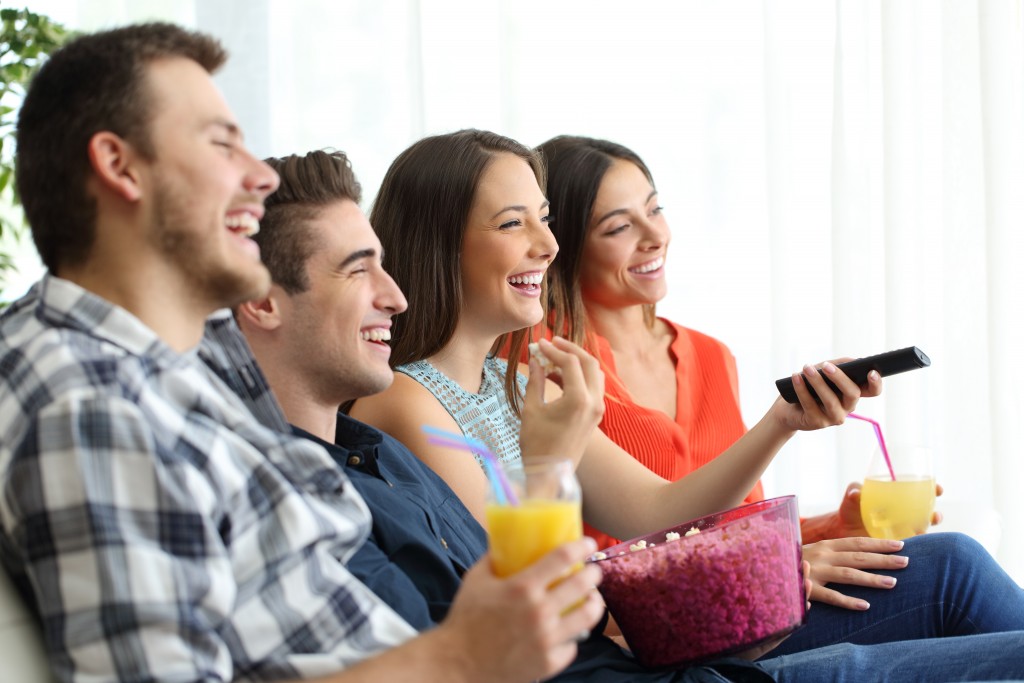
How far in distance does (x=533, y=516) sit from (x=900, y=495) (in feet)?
3.82

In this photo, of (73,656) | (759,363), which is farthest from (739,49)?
(73,656)

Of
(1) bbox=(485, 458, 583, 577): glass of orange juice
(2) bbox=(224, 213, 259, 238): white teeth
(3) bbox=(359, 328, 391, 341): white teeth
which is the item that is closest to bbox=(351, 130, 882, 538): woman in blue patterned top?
(3) bbox=(359, 328, 391, 341): white teeth

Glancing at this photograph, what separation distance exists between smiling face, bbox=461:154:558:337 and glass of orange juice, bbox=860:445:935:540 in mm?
673

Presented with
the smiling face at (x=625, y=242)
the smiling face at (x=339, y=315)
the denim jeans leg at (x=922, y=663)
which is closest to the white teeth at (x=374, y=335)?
the smiling face at (x=339, y=315)

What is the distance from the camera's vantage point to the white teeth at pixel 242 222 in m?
1.23

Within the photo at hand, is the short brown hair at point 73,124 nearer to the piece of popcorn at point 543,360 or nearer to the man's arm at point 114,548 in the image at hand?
the man's arm at point 114,548

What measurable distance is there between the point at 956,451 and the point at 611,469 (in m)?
1.61

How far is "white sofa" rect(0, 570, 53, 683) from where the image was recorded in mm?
985

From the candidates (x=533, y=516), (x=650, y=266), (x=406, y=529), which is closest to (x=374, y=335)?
(x=406, y=529)

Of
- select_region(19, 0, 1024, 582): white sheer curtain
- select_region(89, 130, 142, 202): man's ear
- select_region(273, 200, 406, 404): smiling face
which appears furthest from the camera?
select_region(19, 0, 1024, 582): white sheer curtain

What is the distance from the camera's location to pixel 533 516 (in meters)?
1.01

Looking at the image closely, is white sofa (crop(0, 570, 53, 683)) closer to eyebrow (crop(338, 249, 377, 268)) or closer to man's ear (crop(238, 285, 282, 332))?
man's ear (crop(238, 285, 282, 332))

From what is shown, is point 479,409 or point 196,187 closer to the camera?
point 196,187

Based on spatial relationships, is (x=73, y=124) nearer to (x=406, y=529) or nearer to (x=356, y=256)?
(x=356, y=256)
